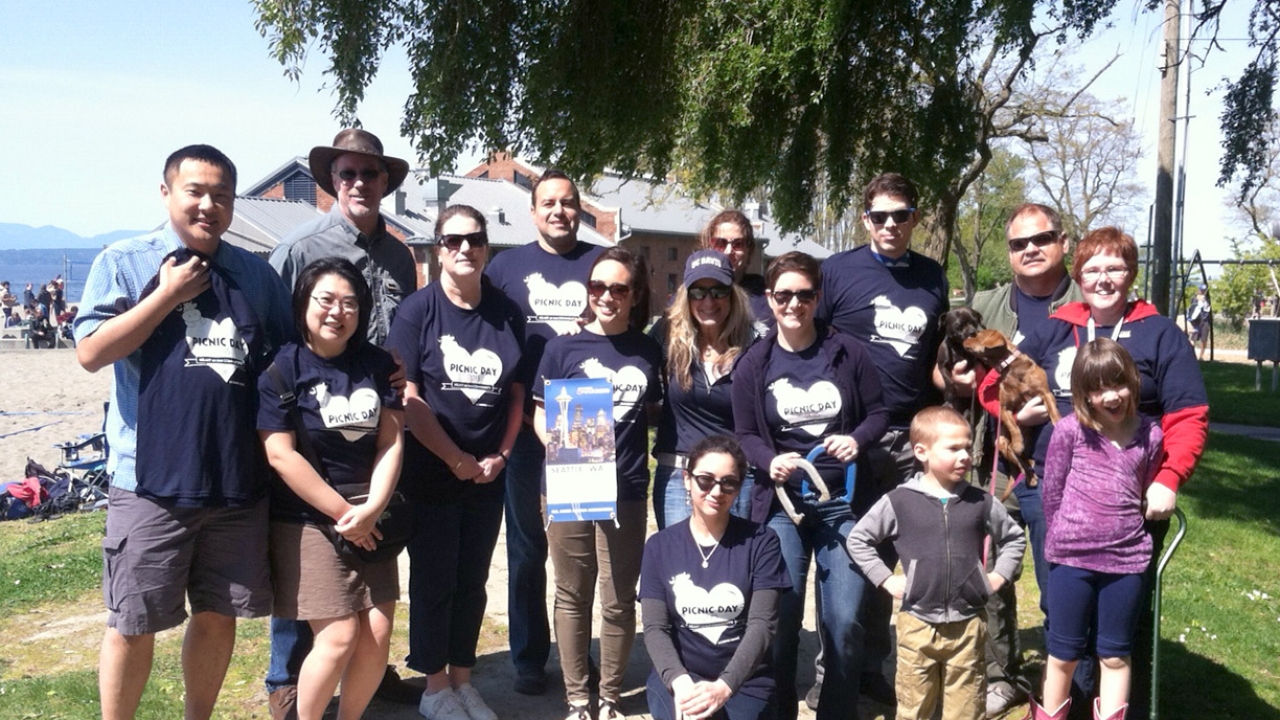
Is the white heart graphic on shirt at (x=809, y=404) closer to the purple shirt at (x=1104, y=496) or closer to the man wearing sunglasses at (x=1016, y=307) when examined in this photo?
the man wearing sunglasses at (x=1016, y=307)

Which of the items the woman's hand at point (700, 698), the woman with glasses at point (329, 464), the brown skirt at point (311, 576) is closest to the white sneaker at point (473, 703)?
the woman with glasses at point (329, 464)

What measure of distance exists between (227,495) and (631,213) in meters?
58.0

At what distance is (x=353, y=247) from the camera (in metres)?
4.72

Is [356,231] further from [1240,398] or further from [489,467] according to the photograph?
[1240,398]

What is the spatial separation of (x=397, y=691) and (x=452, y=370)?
161 cm

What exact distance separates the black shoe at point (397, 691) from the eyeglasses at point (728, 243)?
8.20ft

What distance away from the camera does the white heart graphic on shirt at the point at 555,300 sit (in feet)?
16.0

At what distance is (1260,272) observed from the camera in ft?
96.8

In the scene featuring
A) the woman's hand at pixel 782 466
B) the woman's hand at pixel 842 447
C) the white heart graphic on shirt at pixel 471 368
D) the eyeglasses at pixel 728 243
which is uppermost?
the eyeglasses at pixel 728 243

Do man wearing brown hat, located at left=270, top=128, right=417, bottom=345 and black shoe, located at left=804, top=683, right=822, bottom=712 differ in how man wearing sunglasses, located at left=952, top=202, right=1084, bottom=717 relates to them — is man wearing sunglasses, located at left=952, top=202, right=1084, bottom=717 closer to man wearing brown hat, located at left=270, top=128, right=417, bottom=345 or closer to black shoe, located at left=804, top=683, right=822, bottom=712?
black shoe, located at left=804, top=683, right=822, bottom=712

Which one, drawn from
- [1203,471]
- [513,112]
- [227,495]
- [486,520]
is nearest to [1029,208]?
[486,520]

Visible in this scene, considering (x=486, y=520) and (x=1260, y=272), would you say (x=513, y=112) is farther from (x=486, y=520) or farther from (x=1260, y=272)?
(x=1260, y=272)

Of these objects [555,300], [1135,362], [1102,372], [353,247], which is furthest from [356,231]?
[1135,362]

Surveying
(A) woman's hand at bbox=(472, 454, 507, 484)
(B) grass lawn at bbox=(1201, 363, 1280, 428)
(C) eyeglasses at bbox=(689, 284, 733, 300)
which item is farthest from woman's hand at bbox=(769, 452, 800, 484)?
(B) grass lawn at bbox=(1201, 363, 1280, 428)
